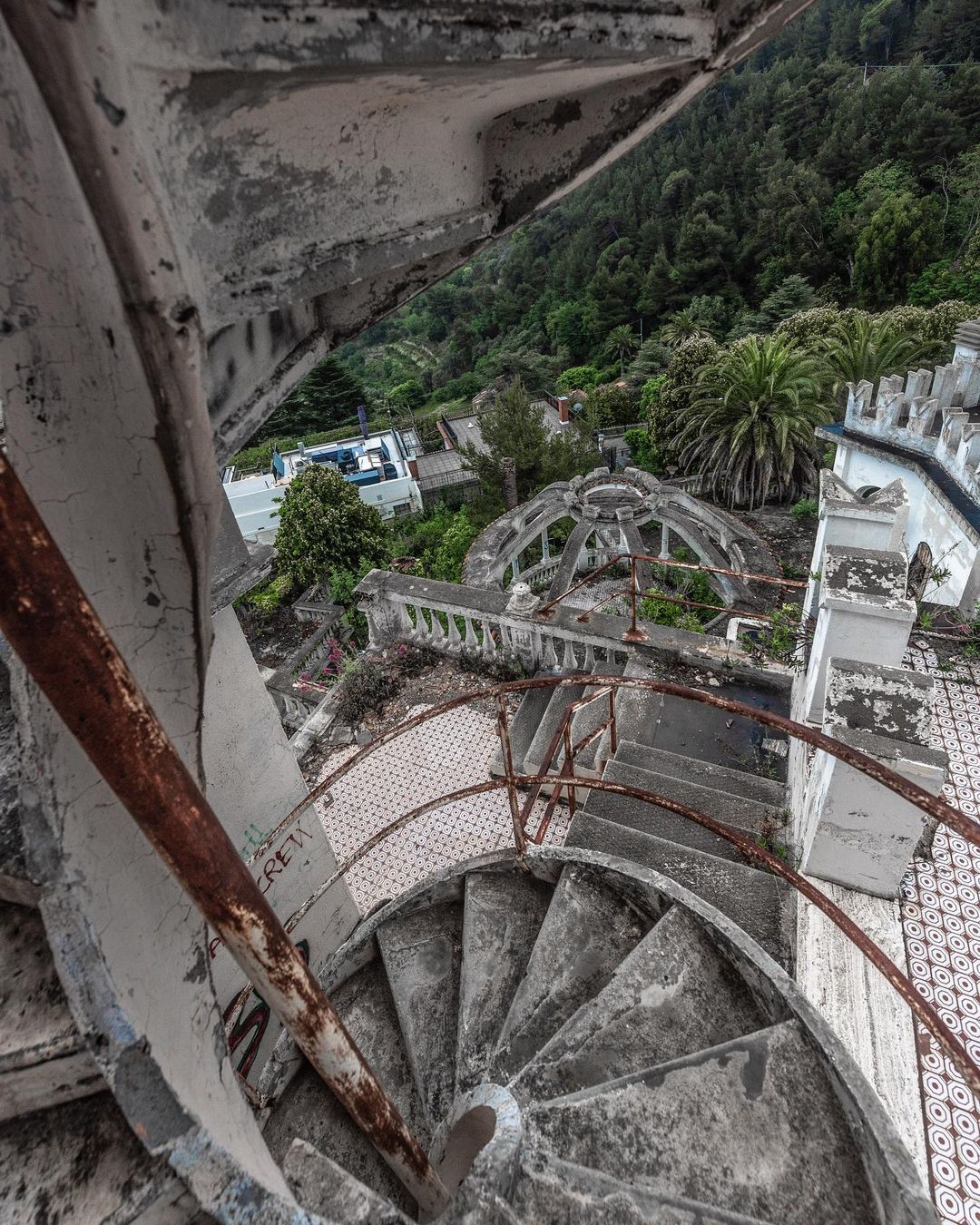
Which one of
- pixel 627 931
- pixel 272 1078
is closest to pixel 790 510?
pixel 627 931

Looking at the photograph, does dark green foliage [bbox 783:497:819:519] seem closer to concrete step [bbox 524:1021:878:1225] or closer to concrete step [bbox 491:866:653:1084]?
concrete step [bbox 491:866:653:1084]

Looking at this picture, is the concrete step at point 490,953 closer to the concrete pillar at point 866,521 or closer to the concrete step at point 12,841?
the concrete step at point 12,841

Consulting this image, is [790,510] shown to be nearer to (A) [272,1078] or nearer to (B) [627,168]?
(A) [272,1078]

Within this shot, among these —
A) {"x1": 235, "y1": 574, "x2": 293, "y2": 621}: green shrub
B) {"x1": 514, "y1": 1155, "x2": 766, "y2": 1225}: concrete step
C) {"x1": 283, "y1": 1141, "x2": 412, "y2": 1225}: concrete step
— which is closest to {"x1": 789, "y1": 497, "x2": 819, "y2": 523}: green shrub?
{"x1": 235, "y1": 574, "x2": 293, "y2": 621}: green shrub

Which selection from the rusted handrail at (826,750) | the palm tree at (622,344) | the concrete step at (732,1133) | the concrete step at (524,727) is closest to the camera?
the rusted handrail at (826,750)

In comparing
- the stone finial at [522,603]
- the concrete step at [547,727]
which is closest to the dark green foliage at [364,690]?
the stone finial at [522,603]

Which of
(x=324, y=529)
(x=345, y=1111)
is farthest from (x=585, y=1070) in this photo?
(x=324, y=529)
